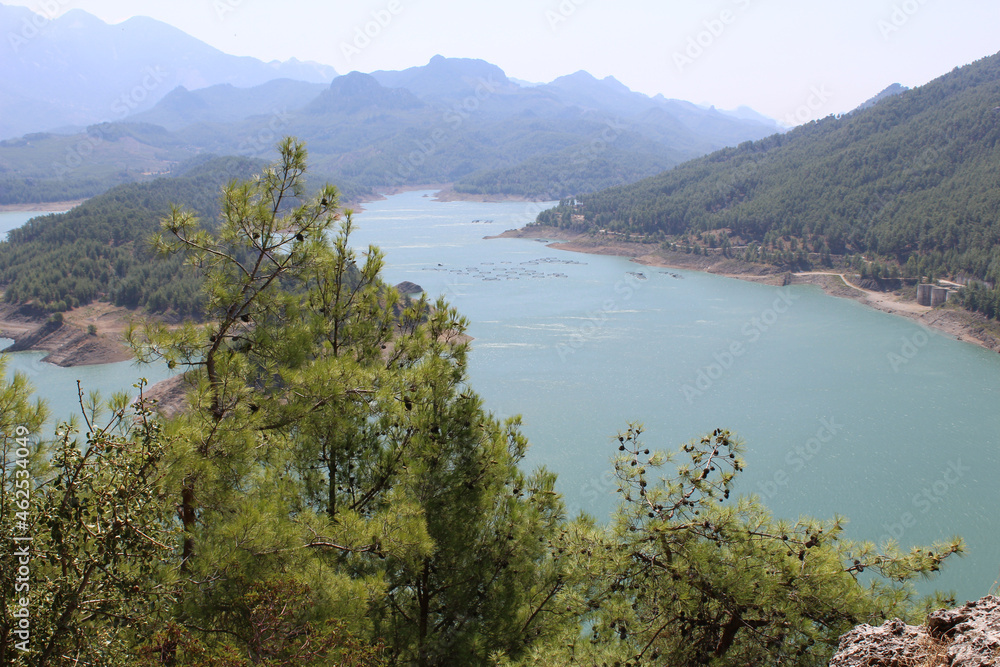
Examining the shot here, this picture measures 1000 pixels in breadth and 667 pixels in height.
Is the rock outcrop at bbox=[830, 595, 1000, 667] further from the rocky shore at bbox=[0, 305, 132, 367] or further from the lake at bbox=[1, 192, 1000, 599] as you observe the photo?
the rocky shore at bbox=[0, 305, 132, 367]

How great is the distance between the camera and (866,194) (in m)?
39.7

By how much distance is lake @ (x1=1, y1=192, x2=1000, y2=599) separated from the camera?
1148 centimetres

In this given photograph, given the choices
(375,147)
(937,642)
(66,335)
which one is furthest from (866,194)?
(375,147)

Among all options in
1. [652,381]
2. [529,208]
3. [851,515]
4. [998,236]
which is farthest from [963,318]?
[529,208]

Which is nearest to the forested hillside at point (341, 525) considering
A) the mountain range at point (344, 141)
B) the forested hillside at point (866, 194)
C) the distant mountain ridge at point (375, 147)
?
the forested hillside at point (866, 194)

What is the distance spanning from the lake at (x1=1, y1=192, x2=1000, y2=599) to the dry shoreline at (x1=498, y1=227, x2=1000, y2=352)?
82 centimetres

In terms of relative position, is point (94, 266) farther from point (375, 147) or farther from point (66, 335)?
point (375, 147)

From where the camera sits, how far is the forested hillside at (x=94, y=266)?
2525 centimetres

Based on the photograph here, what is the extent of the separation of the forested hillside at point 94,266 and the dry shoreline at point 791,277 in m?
25.7

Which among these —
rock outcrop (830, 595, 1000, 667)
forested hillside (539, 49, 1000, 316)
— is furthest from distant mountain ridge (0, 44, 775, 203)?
rock outcrop (830, 595, 1000, 667)

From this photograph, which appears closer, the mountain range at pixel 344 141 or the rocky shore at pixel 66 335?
Result: the rocky shore at pixel 66 335

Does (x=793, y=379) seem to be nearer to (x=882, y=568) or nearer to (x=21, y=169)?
(x=882, y=568)

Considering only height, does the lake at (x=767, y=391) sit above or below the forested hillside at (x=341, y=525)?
below

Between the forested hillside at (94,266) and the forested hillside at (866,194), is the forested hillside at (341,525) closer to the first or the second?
the forested hillside at (94,266)
